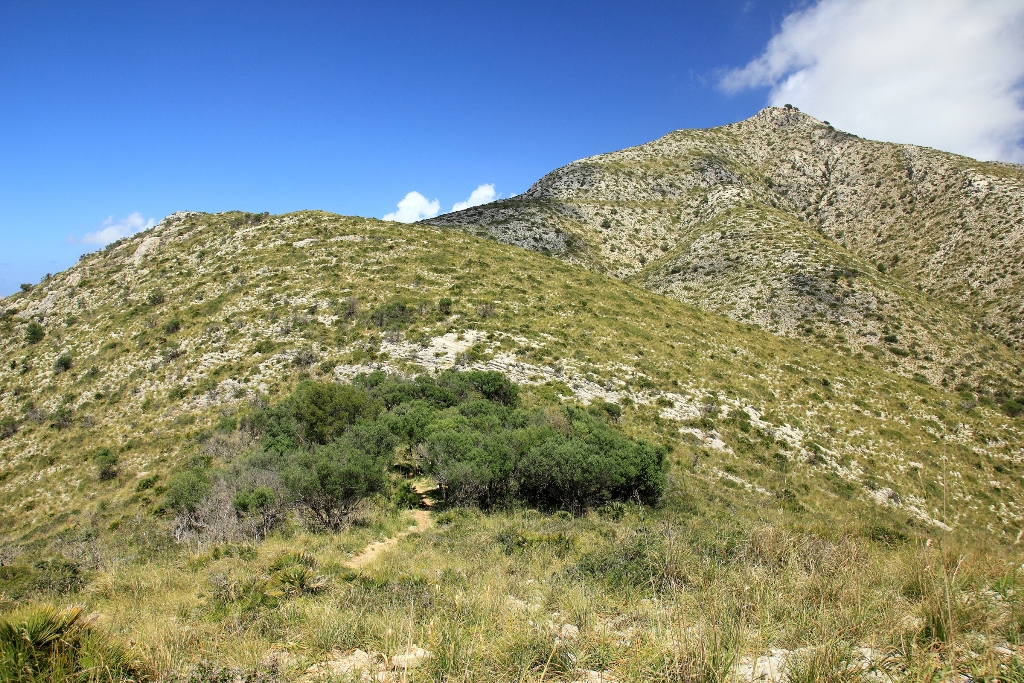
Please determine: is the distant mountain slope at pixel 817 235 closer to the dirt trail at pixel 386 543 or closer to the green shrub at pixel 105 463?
the dirt trail at pixel 386 543

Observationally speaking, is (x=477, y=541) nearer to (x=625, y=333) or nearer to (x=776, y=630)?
(x=776, y=630)

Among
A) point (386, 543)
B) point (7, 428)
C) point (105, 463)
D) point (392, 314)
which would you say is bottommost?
point (386, 543)

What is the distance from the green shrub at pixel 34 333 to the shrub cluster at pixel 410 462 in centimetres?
2612

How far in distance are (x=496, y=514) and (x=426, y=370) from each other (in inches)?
500

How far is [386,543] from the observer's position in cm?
1144

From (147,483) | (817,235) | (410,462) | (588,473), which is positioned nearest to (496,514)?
(588,473)

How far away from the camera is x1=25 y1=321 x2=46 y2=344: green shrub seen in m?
33.1

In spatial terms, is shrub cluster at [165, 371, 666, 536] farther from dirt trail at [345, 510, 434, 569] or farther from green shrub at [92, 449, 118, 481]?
green shrub at [92, 449, 118, 481]

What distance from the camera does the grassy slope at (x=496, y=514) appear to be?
218 inches

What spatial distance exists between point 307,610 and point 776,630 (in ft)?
17.8

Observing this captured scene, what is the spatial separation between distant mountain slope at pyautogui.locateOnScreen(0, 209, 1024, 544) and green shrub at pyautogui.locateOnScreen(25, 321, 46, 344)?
175 mm

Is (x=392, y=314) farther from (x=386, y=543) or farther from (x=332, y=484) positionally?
(x=386, y=543)

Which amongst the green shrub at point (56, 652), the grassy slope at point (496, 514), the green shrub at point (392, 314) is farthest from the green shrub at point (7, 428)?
the green shrub at point (56, 652)

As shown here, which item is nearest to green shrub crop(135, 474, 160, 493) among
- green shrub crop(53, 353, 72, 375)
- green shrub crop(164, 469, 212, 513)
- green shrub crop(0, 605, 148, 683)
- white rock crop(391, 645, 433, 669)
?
green shrub crop(164, 469, 212, 513)
